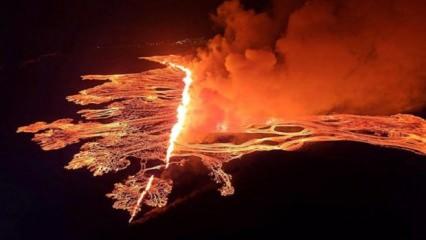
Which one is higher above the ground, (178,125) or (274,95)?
(274,95)

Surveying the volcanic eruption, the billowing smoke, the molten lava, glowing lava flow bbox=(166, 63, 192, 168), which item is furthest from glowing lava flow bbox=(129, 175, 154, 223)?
the billowing smoke

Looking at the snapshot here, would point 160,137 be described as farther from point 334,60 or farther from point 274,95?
point 334,60

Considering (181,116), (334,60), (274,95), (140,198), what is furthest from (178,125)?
(334,60)

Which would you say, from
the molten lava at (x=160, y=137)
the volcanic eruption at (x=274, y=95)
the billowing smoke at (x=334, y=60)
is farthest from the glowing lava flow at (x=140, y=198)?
the billowing smoke at (x=334, y=60)

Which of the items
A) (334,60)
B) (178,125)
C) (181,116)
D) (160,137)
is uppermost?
(334,60)

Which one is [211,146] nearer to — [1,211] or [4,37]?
[1,211]

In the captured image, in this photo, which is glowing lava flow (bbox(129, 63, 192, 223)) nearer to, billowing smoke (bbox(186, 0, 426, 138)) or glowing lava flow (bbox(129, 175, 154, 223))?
glowing lava flow (bbox(129, 175, 154, 223))
